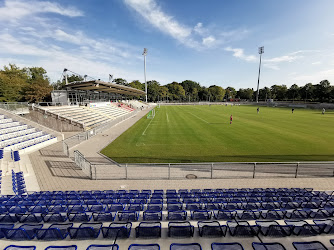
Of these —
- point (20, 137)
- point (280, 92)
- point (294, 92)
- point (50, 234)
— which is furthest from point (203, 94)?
point (50, 234)

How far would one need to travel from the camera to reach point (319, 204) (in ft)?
23.1

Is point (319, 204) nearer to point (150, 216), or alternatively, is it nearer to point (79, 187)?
point (150, 216)

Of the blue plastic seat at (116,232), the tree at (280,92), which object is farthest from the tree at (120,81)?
the blue plastic seat at (116,232)

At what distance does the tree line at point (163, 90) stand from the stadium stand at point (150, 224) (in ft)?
121

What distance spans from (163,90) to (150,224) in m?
147

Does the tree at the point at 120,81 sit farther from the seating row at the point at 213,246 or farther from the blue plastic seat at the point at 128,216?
the seating row at the point at 213,246

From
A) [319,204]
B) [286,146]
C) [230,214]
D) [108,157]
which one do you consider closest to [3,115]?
[108,157]

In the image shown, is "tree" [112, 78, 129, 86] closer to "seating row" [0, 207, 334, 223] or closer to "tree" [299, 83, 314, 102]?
"tree" [299, 83, 314, 102]

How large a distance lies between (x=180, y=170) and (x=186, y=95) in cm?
17376

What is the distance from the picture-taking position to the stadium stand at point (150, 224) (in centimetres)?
471

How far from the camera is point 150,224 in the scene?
526 centimetres

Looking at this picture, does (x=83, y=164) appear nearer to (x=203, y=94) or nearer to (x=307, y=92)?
(x=307, y=92)

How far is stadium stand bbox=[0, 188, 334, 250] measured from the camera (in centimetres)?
471

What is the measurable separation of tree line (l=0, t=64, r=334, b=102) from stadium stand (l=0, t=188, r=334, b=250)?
121 feet
